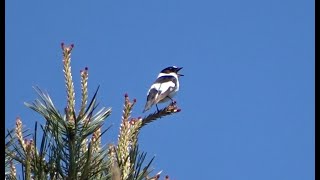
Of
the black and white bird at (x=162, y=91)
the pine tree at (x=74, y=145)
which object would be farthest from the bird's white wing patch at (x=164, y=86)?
the pine tree at (x=74, y=145)

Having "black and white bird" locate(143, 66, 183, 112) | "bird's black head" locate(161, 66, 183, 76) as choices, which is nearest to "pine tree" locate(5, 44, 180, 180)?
"black and white bird" locate(143, 66, 183, 112)

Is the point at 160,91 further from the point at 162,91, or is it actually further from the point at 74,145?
the point at 74,145

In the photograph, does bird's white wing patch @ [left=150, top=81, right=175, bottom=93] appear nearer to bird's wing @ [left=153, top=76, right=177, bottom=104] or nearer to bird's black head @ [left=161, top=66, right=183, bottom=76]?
bird's wing @ [left=153, top=76, right=177, bottom=104]

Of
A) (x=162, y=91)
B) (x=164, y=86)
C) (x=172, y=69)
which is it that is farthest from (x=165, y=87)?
(x=172, y=69)

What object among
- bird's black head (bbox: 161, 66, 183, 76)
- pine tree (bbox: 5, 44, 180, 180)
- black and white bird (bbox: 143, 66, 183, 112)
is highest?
bird's black head (bbox: 161, 66, 183, 76)

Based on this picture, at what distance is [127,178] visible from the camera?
2051mm

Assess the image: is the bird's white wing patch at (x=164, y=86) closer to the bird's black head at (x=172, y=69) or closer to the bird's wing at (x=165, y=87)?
the bird's wing at (x=165, y=87)

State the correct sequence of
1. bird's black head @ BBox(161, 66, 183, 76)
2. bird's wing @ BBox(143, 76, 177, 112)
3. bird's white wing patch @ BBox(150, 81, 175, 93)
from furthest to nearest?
Result: bird's black head @ BBox(161, 66, 183, 76) < bird's white wing patch @ BBox(150, 81, 175, 93) < bird's wing @ BBox(143, 76, 177, 112)

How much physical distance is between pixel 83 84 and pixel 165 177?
18.9 inches

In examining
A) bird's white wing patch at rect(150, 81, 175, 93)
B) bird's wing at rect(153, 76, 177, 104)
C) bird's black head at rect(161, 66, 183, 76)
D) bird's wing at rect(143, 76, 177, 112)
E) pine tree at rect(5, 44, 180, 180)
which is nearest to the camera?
pine tree at rect(5, 44, 180, 180)

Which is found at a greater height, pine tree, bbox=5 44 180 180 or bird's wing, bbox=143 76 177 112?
bird's wing, bbox=143 76 177 112
